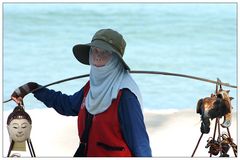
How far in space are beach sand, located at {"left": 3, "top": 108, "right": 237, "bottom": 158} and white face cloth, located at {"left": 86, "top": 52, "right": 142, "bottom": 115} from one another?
153cm

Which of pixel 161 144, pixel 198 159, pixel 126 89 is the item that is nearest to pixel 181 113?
pixel 161 144

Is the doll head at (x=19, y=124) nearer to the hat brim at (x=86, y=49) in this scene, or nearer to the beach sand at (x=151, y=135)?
the hat brim at (x=86, y=49)

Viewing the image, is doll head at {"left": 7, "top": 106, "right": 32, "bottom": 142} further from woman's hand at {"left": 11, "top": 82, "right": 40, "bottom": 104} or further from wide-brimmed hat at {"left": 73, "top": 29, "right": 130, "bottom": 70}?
wide-brimmed hat at {"left": 73, "top": 29, "right": 130, "bottom": 70}

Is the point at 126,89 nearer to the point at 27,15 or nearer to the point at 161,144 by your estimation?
the point at 161,144

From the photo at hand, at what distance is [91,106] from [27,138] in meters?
0.34

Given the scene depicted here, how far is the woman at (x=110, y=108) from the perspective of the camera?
9.57 ft

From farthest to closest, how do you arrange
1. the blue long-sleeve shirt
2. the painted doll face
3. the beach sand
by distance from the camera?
the beach sand, the painted doll face, the blue long-sleeve shirt

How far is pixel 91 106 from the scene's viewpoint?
9.77ft

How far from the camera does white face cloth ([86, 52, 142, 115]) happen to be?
295cm

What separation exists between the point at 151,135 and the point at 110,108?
2.25m

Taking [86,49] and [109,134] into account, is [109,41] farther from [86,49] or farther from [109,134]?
[109,134]

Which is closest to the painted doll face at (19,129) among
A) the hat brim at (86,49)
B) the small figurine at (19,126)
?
the small figurine at (19,126)

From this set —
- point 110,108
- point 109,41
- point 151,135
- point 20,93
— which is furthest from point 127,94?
point 151,135

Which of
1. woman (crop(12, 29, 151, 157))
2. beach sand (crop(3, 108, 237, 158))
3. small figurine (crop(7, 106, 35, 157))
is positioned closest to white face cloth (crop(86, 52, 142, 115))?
woman (crop(12, 29, 151, 157))
